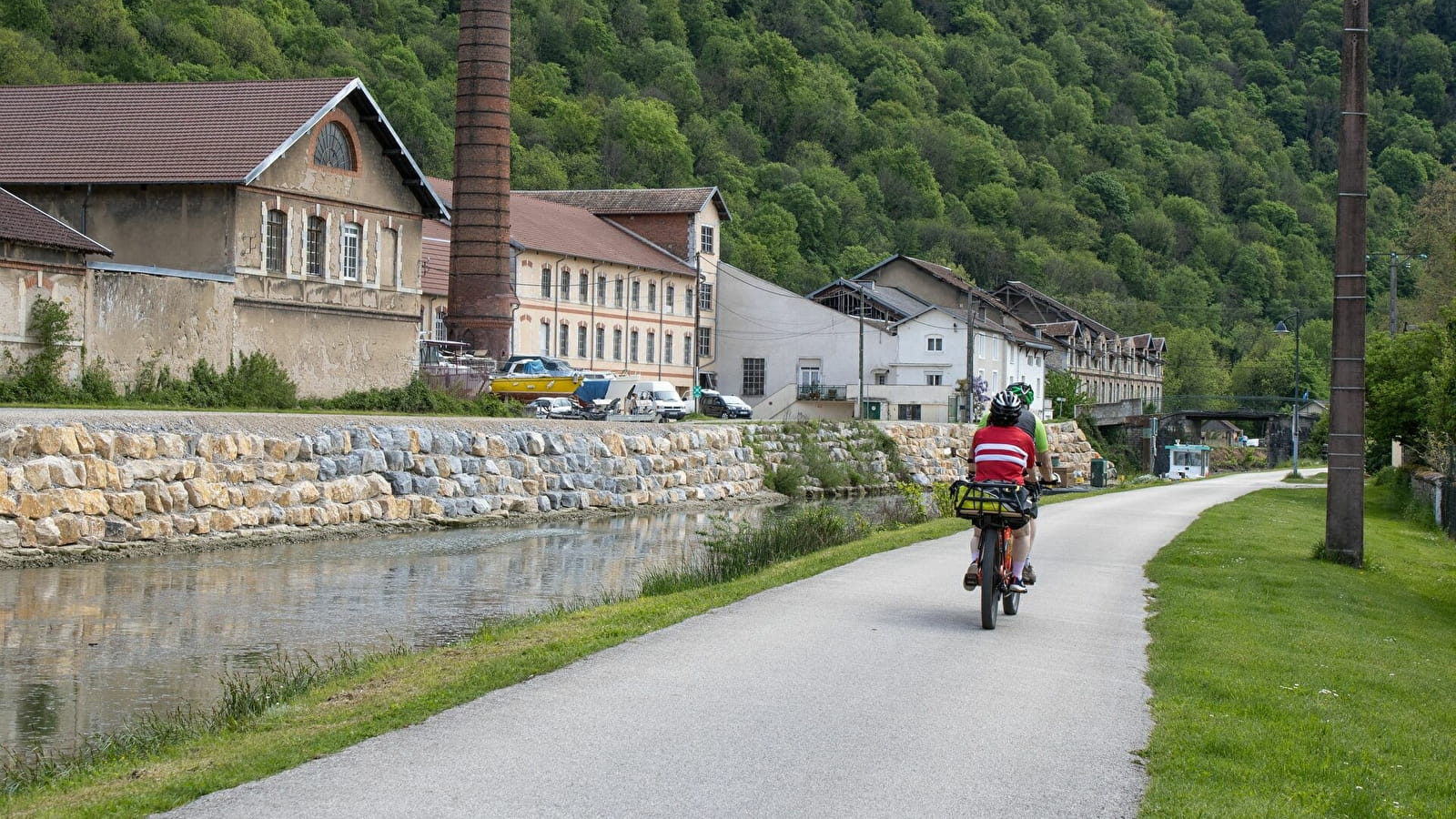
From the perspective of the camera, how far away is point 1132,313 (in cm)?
14400

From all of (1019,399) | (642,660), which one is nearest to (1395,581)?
(1019,399)

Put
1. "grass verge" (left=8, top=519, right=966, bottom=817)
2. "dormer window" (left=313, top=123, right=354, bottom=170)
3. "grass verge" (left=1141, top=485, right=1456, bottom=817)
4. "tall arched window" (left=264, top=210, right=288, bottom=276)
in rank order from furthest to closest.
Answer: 1. "dormer window" (left=313, top=123, right=354, bottom=170)
2. "tall arched window" (left=264, top=210, right=288, bottom=276)
3. "grass verge" (left=1141, top=485, right=1456, bottom=817)
4. "grass verge" (left=8, top=519, right=966, bottom=817)

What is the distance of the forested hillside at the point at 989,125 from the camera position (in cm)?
11762

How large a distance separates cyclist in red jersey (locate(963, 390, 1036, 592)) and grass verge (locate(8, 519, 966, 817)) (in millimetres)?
2455

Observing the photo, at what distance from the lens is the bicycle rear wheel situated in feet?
→ 42.0

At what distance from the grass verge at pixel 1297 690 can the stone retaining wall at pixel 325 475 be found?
15.0m

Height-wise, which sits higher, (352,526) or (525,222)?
(525,222)

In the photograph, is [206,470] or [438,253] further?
[438,253]

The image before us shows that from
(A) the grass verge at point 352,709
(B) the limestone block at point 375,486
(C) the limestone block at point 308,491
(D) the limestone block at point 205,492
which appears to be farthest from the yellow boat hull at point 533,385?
(A) the grass verge at point 352,709

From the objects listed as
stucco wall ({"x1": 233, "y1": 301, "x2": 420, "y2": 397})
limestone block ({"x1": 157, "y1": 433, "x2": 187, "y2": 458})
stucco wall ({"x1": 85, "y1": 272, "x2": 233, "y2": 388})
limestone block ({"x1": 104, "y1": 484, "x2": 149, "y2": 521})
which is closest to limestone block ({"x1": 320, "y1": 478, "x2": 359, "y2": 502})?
limestone block ({"x1": 157, "y1": 433, "x2": 187, "y2": 458})

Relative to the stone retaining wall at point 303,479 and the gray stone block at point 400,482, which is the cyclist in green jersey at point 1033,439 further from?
the gray stone block at point 400,482

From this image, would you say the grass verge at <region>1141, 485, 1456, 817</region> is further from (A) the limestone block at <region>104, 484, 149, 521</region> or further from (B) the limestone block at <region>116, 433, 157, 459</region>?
(B) the limestone block at <region>116, 433, 157, 459</region>

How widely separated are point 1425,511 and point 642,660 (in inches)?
1254

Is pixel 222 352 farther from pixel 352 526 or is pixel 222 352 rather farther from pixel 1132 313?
pixel 1132 313
